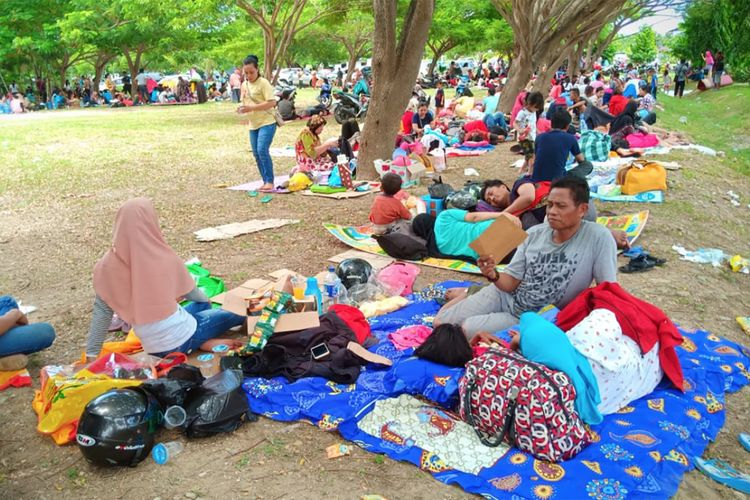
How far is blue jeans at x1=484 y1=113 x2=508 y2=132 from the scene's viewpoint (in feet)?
44.5

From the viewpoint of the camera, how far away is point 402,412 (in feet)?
10.5

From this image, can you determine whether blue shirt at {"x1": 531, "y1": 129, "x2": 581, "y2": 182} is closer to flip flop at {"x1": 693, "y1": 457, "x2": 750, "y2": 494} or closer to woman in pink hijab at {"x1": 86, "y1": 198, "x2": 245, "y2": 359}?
flip flop at {"x1": 693, "y1": 457, "x2": 750, "y2": 494}

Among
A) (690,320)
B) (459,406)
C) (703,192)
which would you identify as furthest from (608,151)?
(459,406)

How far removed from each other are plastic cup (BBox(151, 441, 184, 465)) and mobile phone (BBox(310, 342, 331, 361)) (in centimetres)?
99

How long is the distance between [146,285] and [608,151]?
8.82 metres

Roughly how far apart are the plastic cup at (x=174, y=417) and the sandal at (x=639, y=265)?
421 cm

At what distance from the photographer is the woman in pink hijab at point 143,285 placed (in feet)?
11.0

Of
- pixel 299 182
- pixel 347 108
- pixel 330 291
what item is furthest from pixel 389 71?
pixel 347 108

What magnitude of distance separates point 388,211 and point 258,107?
2.91 m

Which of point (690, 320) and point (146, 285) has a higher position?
point (146, 285)

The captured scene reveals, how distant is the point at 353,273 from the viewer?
16.4 feet

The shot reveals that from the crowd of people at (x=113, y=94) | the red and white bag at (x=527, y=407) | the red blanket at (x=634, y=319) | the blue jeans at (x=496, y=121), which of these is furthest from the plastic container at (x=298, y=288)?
the crowd of people at (x=113, y=94)

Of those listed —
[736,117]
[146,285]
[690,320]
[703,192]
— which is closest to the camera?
[146,285]

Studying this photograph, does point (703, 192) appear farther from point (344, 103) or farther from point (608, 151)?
point (344, 103)
